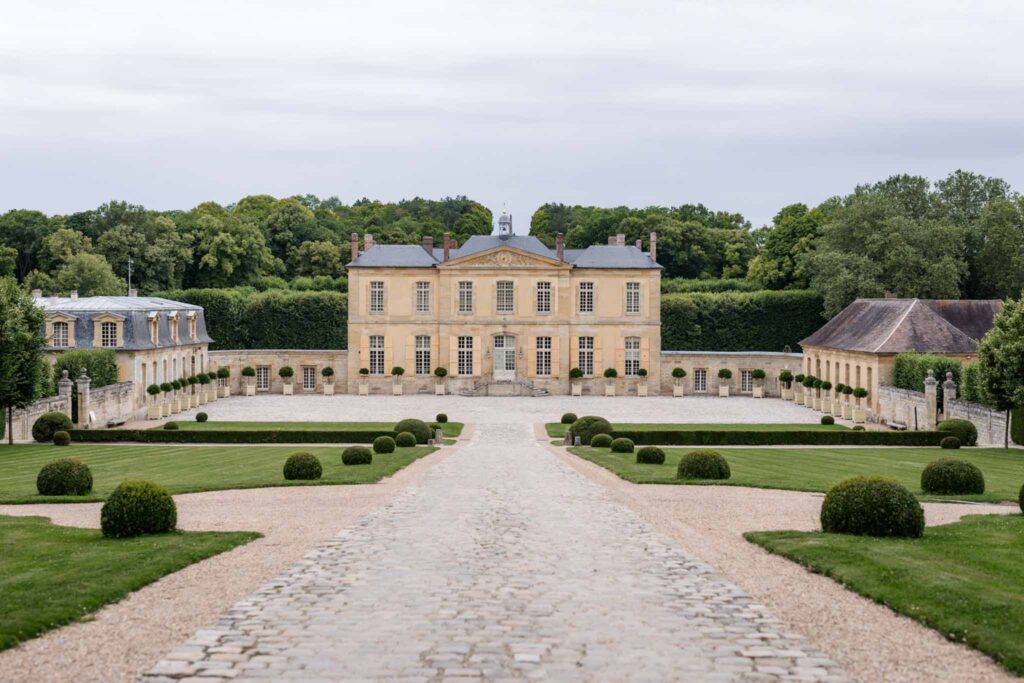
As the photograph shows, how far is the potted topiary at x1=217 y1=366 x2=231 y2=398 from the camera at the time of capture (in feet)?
170

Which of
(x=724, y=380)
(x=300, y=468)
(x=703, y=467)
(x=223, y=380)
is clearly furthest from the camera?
(x=724, y=380)

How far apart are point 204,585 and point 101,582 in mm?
953

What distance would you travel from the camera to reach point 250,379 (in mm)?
52875

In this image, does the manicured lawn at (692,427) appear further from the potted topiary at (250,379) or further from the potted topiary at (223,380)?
the potted topiary at (223,380)

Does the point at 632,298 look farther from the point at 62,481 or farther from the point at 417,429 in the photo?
the point at 62,481

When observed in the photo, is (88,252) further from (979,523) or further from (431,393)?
(979,523)

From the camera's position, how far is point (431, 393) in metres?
53.1

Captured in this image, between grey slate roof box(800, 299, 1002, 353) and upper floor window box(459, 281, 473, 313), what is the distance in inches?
672

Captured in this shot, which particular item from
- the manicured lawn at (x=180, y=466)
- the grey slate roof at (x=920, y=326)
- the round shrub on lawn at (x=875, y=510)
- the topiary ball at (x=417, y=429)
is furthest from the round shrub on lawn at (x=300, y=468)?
the grey slate roof at (x=920, y=326)

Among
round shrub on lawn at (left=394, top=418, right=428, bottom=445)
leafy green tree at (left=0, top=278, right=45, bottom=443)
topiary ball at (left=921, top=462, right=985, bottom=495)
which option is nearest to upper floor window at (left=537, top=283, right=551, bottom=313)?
round shrub on lawn at (left=394, top=418, right=428, bottom=445)

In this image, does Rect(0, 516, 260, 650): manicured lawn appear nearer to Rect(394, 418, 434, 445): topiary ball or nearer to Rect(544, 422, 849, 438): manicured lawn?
Rect(394, 418, 434, 445): topiary ball

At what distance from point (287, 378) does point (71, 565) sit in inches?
1648

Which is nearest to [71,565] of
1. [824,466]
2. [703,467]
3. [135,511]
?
[135,511]

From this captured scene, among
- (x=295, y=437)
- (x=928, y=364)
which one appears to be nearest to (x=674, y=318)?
(x=928, y=364)
